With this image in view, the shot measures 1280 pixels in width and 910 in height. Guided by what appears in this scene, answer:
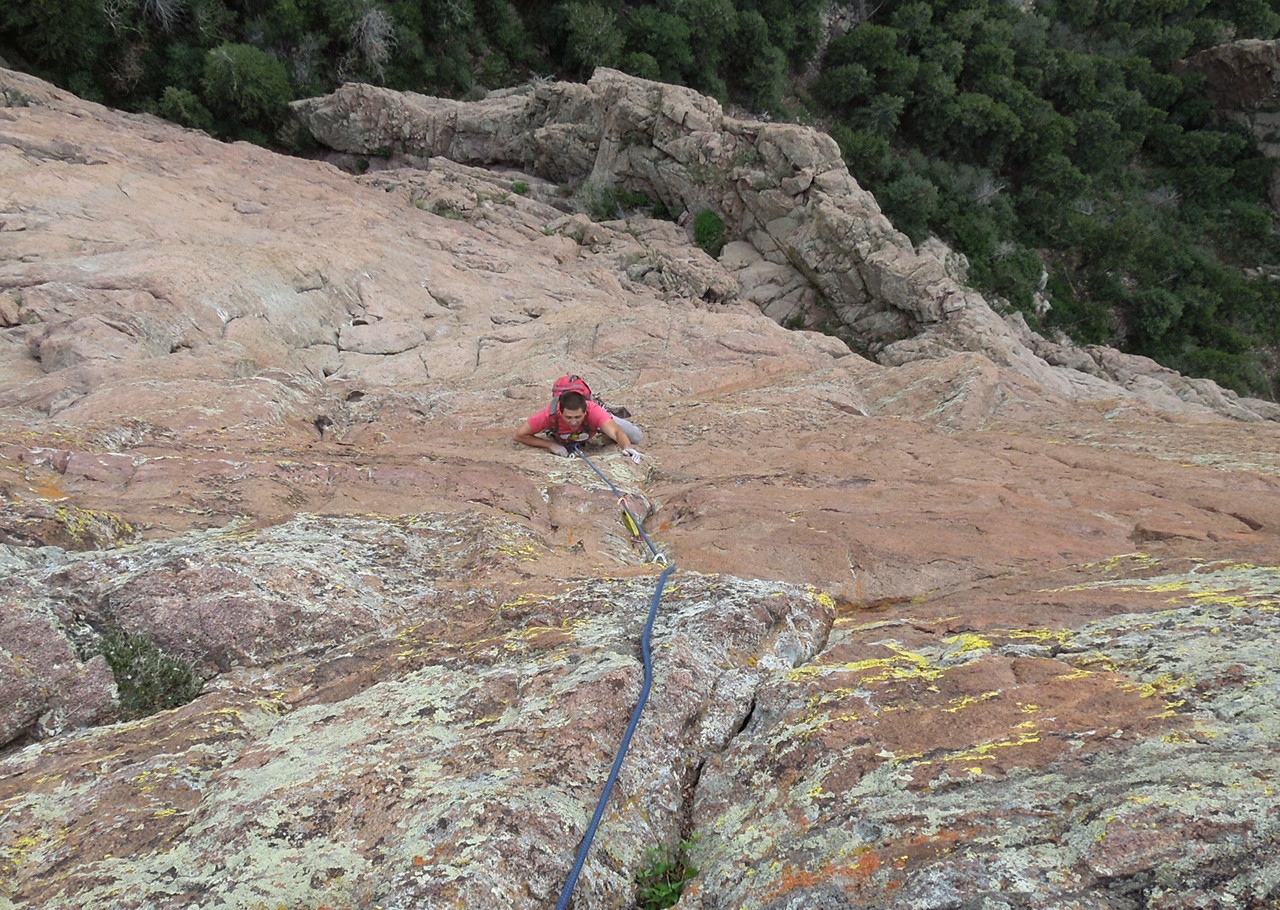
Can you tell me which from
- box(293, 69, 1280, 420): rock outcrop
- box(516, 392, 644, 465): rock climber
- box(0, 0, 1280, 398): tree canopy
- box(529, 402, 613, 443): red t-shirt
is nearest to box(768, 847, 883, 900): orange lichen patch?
box(516, 392, 644, 465): rock climber

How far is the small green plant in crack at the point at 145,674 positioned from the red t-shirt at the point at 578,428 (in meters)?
4.62

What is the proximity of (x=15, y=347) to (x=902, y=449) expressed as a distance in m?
10.5

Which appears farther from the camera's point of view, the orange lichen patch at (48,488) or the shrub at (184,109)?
the shrub at (184,109)

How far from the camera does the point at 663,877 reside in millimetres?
2693

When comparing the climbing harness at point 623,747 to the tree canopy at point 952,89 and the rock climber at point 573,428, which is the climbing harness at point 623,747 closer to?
the rock climber at point 573,428

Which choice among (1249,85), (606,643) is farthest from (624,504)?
(1249,85)

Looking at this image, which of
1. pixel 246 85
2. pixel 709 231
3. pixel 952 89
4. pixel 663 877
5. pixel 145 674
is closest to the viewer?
pixel 663 877

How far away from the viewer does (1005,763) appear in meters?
2.56

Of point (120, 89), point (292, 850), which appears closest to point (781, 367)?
point (292, 850)

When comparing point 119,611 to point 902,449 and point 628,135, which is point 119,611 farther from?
point 628,135

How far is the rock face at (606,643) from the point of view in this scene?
2396 millimetres

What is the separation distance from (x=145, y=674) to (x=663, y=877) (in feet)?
9.12

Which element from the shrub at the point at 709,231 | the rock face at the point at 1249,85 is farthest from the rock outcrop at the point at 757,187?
the rock face at the point at 1249,85

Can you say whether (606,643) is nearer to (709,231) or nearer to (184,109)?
(709,231)
